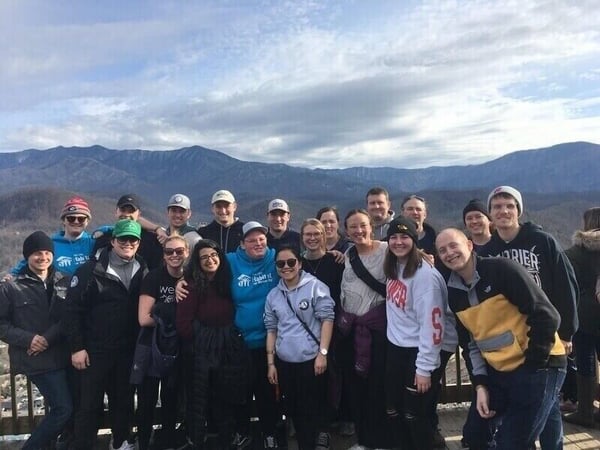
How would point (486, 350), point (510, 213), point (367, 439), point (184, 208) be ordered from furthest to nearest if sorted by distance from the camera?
point (184, 208), point (367, 439), point (510, 213), point (486, 350)

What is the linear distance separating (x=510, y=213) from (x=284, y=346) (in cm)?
253

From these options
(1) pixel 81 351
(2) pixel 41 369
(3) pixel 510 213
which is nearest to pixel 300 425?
(1) pixel 81 351

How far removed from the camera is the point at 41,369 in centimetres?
440

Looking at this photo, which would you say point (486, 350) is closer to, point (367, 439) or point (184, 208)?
point (367, 439)

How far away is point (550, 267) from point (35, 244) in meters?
4.93

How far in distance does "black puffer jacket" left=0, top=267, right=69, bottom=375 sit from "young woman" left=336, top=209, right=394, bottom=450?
9.36ft

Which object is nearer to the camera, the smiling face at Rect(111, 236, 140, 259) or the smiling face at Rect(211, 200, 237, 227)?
the smiling face at Rect(111, 236, 140, 259)

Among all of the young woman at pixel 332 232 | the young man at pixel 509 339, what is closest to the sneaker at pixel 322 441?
the young man at pixel 509 339

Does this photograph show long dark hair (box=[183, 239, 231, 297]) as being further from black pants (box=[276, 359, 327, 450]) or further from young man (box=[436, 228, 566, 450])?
young man (box=[436, 228, 566, 450])

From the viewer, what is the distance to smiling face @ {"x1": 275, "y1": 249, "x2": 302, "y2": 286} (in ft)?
14.3

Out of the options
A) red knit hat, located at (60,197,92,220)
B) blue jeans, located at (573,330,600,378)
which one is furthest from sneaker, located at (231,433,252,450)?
blue jeans, located at (573,330,600,378)

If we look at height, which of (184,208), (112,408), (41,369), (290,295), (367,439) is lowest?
(367,439)

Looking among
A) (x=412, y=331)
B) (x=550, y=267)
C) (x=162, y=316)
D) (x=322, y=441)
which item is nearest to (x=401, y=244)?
(x=412, y=331)

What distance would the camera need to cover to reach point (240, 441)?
4594mm
